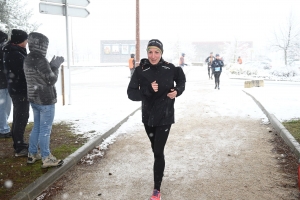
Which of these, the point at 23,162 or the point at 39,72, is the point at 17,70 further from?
the point at 23,162

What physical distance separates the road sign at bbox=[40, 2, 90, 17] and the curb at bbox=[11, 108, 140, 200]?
5.26 meters

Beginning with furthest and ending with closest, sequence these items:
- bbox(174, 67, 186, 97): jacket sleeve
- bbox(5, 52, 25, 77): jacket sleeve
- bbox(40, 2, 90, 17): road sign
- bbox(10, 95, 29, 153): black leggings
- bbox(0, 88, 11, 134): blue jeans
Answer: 1. bbox(40, 2, 90, 17): road sign
2. bbox(0, 88, 11, 134): blue jeans
3. bbox(10, 95, 29, 153): black leggings
4. bbox(5, 52, 25, 77): jacket sleeve
5. bbox(174, 67, 186, 97): jacket sleeve

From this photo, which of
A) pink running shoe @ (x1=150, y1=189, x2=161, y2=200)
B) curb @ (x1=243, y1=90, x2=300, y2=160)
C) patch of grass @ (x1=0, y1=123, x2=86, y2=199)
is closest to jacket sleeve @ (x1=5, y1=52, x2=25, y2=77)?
patch of grass @ (x1=0, y1=123, x2=86, y2=199)

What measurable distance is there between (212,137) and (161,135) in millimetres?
3117

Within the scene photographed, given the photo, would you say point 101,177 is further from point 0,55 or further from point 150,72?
point 0,55

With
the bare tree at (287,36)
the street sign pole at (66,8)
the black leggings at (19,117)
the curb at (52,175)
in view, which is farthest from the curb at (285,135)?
the bare tree at (287,36)

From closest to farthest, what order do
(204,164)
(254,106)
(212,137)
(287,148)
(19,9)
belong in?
(204,164)
(287,148)
(212,137)
(254,106)
(19,9)

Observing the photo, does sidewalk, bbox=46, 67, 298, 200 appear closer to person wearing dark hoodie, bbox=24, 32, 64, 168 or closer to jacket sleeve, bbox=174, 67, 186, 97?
person wearing dark hoodie, bbox=24, 32, 64, 168

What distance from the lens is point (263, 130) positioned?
6629 millimetres

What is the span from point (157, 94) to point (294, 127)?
14.2 feet

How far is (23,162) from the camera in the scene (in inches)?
175

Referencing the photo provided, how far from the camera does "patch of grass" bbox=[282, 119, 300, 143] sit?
5.66 m

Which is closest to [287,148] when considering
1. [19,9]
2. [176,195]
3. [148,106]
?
[176,195]

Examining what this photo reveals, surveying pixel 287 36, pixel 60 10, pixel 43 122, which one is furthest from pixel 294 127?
pixel 287 36
